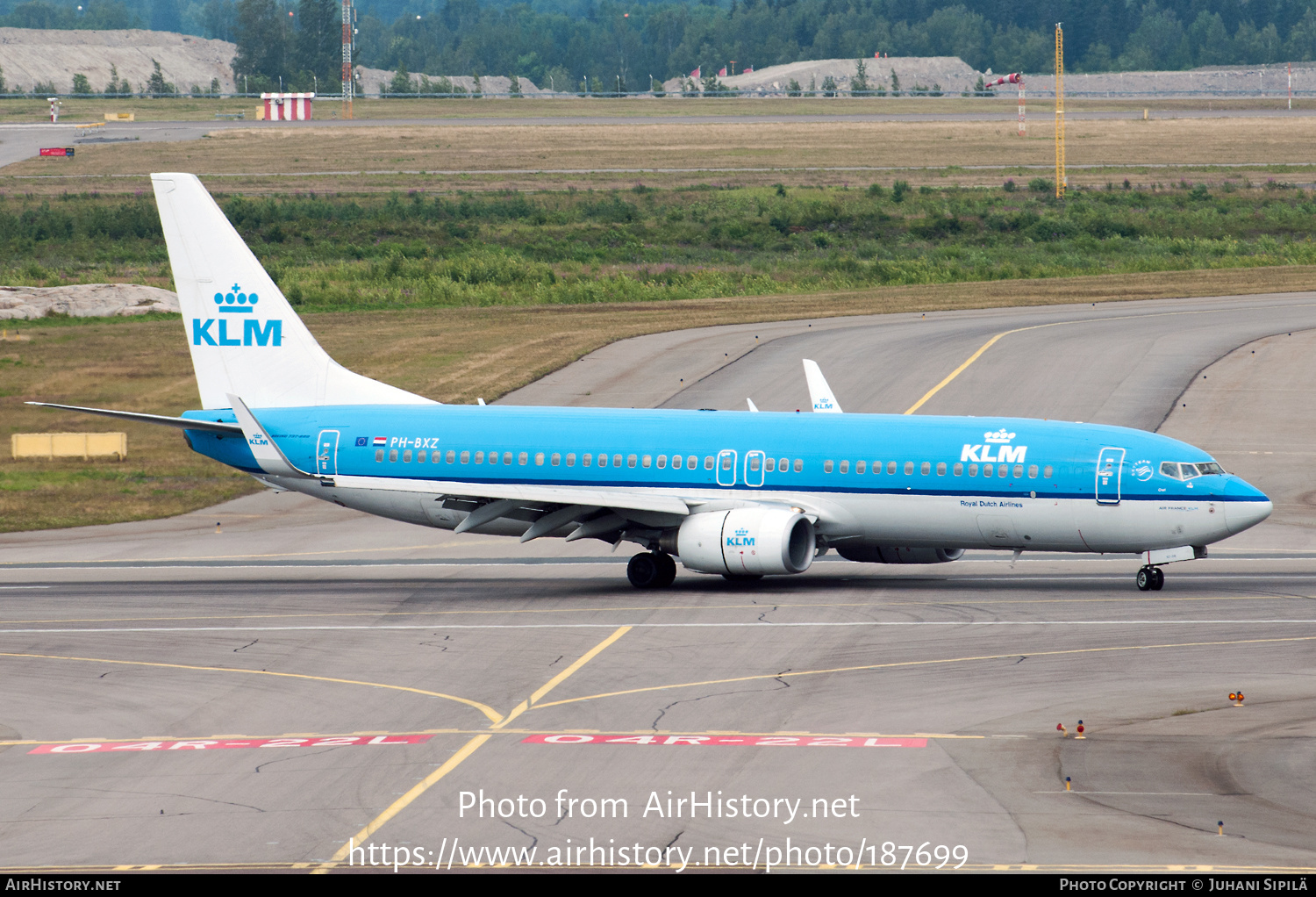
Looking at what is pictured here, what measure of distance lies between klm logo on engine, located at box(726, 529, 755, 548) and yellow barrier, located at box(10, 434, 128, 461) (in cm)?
3319

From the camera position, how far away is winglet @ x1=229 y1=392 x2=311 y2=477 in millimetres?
42041

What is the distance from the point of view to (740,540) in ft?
129

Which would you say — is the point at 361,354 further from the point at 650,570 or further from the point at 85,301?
the point at 650,570

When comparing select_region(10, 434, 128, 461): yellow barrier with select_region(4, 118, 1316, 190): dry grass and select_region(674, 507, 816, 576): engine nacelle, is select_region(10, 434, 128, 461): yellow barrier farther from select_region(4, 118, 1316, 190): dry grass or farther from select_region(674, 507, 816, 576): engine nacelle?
select_region(4, 118, 1316, 190): dry grass

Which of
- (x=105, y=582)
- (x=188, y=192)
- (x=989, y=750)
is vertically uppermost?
(x=188, y=192)

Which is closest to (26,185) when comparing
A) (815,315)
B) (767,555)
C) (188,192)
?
(815,315)

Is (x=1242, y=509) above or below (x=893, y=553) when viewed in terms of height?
above

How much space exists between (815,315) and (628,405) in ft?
76.6

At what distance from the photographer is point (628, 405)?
216ft

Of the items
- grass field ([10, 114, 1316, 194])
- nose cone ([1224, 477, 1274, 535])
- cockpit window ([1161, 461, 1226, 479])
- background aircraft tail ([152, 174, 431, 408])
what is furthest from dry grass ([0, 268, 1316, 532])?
grass field ([10, 114, 1316, 194])

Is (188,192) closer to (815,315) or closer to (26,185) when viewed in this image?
(815,315)

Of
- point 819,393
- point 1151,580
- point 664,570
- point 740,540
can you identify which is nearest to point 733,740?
point 740,540

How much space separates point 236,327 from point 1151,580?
26.1m

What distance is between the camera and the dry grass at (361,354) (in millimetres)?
59344
